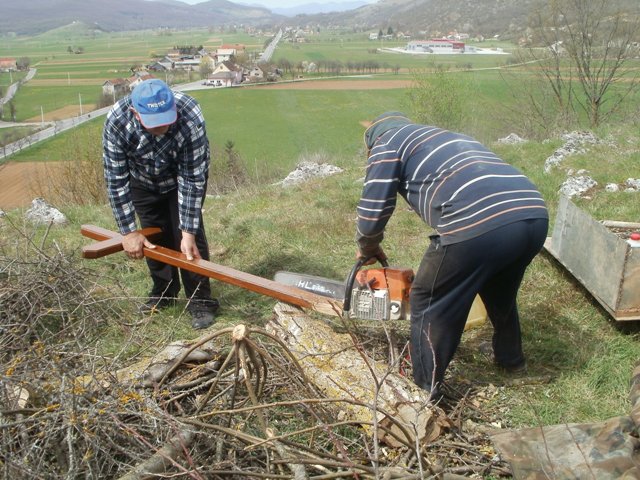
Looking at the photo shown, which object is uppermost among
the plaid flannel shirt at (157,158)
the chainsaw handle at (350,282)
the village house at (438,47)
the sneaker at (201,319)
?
the village house at (438,47)

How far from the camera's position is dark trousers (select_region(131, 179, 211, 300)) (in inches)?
156

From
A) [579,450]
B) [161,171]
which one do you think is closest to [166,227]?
[161,171]

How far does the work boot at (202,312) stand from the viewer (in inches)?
153

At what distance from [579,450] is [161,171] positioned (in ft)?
9.78

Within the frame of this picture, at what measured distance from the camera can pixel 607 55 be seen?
52.0ft

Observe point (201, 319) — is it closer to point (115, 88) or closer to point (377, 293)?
point (377, 293)

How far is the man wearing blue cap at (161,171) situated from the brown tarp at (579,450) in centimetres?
204

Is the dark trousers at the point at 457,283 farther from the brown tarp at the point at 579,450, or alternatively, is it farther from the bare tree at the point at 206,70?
the bare tree at the point at 206,70

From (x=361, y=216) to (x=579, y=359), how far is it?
169cm

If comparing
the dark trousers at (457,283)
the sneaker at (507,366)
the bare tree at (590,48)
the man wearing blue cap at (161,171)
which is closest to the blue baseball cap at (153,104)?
the man wearing blue cap at (161,171)

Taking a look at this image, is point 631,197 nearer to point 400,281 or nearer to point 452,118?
point 400,281

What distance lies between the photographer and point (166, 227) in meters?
4.11

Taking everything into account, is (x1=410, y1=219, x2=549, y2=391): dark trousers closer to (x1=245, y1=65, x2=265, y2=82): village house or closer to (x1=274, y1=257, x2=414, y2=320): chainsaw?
(x1=274, y1=257, x2=414, y2=320): chainsaw

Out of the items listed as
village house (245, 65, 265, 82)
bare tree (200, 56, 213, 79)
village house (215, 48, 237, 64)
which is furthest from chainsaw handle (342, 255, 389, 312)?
village house (215, 48, 237, 64)
